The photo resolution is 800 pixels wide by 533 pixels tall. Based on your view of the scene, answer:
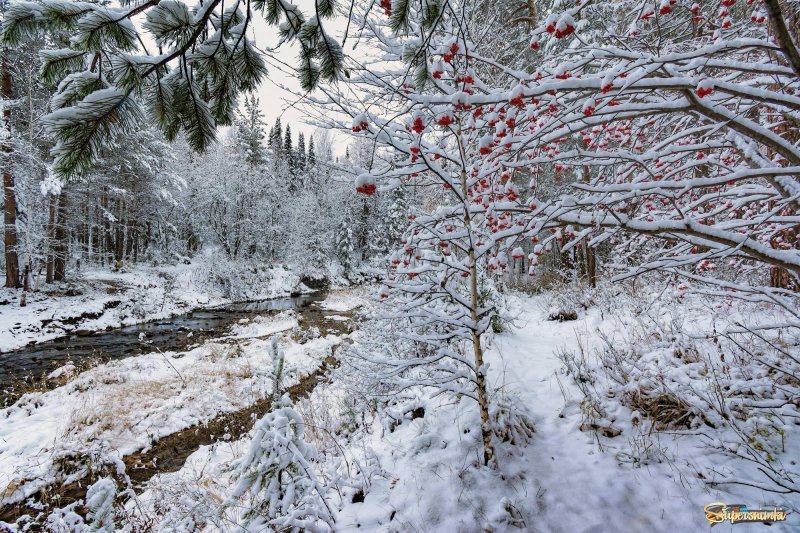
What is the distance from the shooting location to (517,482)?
113 inches

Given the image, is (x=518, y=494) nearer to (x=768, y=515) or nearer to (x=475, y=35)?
(x=768, y=515)

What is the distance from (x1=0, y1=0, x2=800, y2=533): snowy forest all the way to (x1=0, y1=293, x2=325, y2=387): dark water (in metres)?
1.75

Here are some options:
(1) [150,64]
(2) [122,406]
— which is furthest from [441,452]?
(2) [122,406]

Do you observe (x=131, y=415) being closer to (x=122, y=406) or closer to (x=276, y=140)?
(x=122, y=406)

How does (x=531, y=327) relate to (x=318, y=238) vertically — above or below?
below

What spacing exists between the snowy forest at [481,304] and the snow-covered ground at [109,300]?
568 cm

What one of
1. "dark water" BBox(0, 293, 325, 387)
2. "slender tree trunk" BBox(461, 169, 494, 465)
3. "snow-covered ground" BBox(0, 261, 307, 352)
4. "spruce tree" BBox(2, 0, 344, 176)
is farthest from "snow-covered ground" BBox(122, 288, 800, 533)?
"snow-covered ground" BBox(0, 261, 307, 352)

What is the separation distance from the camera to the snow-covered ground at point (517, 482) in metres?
2.41

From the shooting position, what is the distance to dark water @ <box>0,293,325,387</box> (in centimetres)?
899

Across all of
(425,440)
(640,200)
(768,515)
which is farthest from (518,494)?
(640,200)

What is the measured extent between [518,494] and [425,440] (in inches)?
42.1

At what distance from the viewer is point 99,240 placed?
A: 23953mm

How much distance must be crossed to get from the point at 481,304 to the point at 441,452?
2.77 metres

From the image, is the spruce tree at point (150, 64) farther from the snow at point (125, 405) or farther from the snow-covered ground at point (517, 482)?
the snow at point (125, 405)
